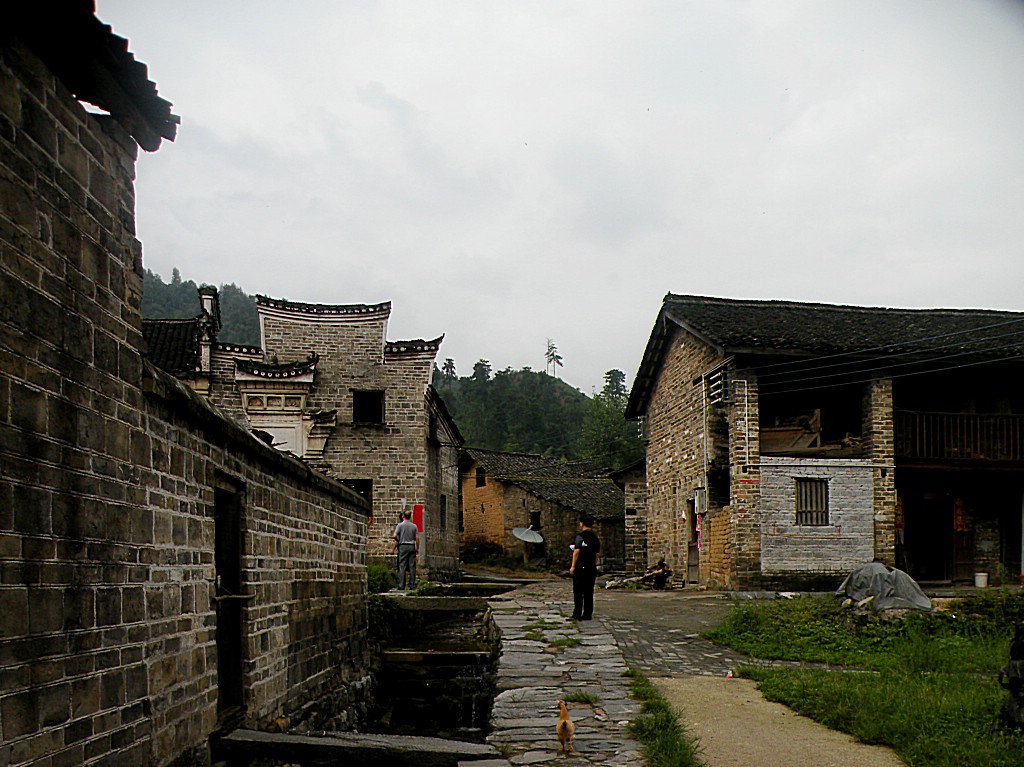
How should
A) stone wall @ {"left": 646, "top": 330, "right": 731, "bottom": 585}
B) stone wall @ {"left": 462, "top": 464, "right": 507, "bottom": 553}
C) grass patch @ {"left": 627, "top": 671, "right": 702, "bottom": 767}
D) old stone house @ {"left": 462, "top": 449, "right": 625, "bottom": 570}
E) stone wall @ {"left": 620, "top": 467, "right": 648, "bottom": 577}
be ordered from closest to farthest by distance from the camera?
1. grass patch @ {"left": 627, "top": 671, "right": 702, "bottom": 767}
2. stone wall @ {"left": 646, "top": 330, "right": 731, "bottom": 585}
3. stone wall @ {"left": 620, "top": 467, "right": 648, "bottom": 577}
4. old stone house @ {"left": 462, "top": 449, "right": 625, "bottom": 570}
5. stone wall @ {"left": 462, "top": 464, "right": 507, "bottom": 553}

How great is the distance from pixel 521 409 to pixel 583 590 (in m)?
49.1

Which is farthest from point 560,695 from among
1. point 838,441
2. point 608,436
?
point 608,436

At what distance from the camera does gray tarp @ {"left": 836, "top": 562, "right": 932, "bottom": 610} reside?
11844 millimetres

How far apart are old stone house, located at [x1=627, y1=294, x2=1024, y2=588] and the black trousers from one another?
Answer: 566 centimetres

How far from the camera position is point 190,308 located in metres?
59.7

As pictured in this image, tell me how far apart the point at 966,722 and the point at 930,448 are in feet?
47.8

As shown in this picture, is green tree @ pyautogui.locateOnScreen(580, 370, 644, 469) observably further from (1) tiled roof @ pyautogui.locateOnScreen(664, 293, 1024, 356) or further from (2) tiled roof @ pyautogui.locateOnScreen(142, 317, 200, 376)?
(2) tiled roof @ pyautogui.locateOnScreen(142, 317, 200, 376)

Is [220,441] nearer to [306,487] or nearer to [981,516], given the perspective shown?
[306,487]

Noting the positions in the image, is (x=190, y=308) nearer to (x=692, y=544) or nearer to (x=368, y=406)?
(x=368, y=406)

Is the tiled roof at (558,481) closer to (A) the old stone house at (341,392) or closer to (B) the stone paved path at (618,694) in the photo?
(A) the old stone house at (341,392)

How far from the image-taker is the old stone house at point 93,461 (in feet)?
11.9

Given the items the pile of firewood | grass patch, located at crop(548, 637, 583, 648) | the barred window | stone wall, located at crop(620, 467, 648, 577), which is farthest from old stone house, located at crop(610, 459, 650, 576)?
grass patch, located at crop(548, 637, 583, 648)

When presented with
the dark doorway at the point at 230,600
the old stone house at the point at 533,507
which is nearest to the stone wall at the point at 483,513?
the old stone house at the point at 533,507

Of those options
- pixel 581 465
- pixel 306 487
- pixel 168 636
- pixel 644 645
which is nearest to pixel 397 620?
pixel 644 645
